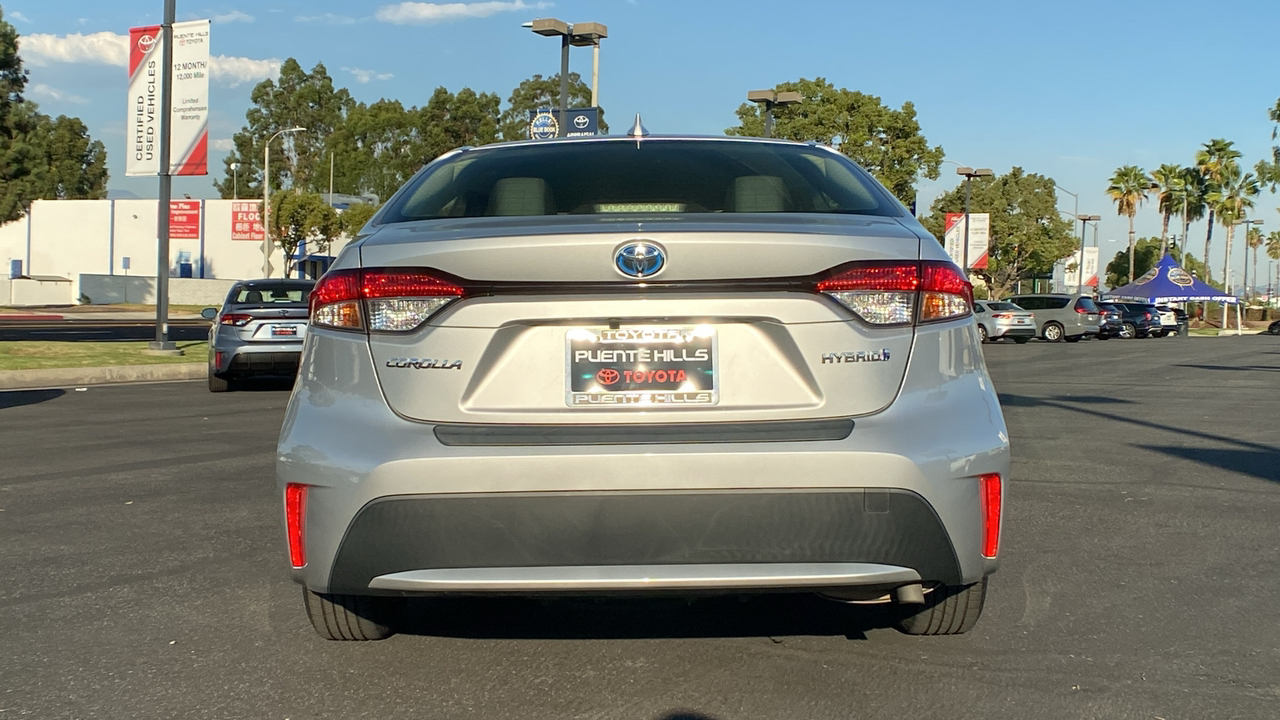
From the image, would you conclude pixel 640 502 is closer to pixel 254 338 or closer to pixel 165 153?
pixel 254 338

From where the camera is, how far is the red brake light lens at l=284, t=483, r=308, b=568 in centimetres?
347

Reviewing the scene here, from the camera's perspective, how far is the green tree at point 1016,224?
78.8 metres

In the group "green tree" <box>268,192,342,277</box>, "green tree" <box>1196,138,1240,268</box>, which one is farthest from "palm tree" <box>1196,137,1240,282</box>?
"green tree" <box>268,192,342,277</box>

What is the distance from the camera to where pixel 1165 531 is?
252 inches

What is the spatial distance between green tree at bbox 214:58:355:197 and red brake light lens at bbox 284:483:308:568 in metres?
99.6

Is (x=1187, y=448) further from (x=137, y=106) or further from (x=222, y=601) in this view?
(x=137, y=106)

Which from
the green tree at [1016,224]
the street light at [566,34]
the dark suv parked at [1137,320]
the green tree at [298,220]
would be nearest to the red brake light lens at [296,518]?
the street light at [566,34]

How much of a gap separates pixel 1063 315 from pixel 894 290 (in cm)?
4096

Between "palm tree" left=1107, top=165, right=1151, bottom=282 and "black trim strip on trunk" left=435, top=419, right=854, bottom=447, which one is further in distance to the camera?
"palm tree" left=1107, top=165, right=1151, bottom=282

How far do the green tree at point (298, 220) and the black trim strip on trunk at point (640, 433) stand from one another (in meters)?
61.1

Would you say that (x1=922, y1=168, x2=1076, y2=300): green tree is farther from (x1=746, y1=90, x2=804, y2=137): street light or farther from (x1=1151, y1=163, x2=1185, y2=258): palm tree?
(x1=746, y1=90, x2=804, y2=137): street light

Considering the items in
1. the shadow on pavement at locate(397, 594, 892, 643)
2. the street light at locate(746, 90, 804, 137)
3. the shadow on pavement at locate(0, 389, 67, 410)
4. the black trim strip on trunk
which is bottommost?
the shadow on pavement at locate(0, 389, 67, 410)

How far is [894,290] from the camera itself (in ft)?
11.3

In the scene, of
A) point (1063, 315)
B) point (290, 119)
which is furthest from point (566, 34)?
point (290, 119)
